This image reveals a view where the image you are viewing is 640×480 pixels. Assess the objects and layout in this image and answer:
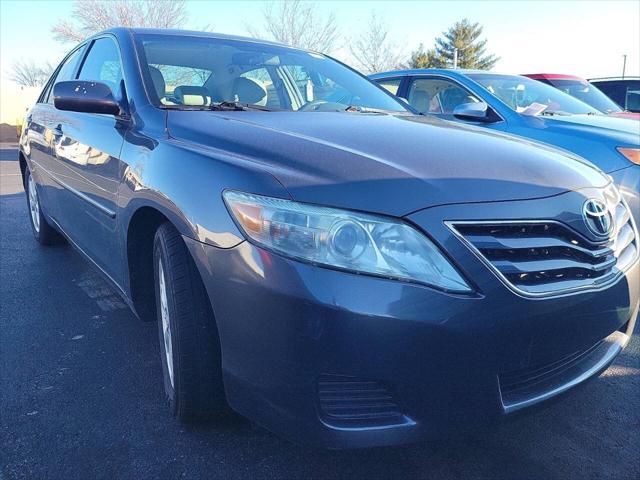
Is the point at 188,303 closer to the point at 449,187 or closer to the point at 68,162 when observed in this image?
the point at 449,187

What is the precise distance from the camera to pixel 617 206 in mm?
2207

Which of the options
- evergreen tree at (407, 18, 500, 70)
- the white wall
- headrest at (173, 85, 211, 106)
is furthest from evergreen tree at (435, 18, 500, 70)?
headrest at (173, 85, 211, 106)

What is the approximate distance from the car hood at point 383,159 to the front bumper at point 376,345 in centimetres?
10

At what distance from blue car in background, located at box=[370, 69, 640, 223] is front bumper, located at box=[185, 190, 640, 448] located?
269 centimetres

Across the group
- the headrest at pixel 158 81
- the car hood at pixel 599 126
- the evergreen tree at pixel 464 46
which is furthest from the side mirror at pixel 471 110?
the evergreen tree at pixel 464 46

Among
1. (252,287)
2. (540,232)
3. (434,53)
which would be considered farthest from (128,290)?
(434,53)

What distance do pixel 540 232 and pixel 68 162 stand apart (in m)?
2.69

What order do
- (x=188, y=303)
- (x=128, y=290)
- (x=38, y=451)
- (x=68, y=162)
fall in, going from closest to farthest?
(x=188, y=303) → (x=38, y=451) → (x=128, y=290) → (x=68, y=162)

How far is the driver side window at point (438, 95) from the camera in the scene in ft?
17.6

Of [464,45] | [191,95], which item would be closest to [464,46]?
[464,45]

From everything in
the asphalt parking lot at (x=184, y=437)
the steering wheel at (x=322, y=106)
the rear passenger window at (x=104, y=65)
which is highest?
the rear passenger window at (x=104, y=65)

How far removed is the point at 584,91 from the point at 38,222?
6483 millimetres

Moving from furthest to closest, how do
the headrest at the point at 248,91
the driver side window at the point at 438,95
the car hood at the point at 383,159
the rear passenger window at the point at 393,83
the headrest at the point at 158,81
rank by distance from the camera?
the rear passenger window at the point at 393,83 → the driver side window at the point at 438,95 → the headrest at the point at 248,91 → the headrest at the point at 158,81 → the car hood at the point at 383,159

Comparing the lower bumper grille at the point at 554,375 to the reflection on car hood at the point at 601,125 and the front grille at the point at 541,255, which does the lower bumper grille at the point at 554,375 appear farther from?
the reflection on car hood at the point at 601,125
